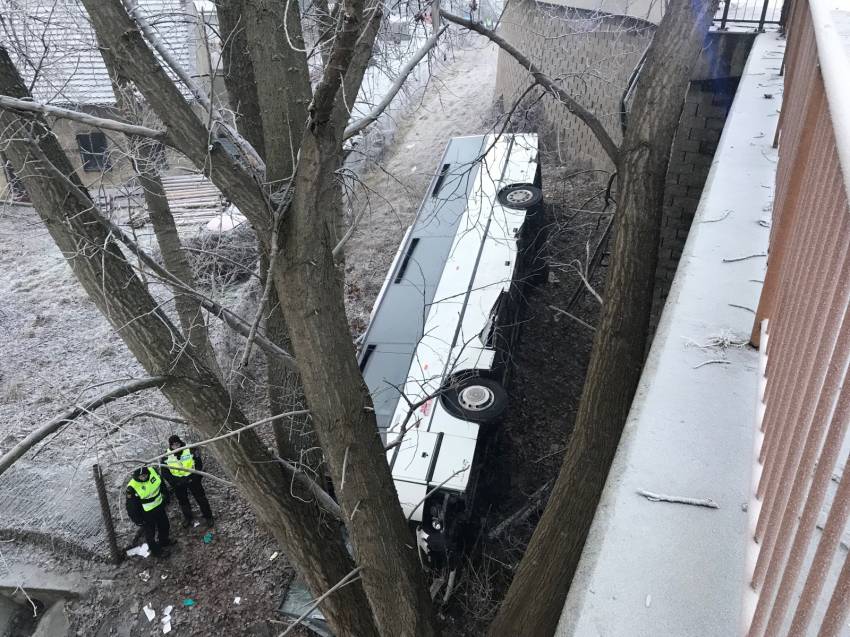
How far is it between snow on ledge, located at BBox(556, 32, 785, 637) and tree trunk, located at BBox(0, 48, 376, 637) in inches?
94.4

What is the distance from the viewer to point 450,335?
7562 mm

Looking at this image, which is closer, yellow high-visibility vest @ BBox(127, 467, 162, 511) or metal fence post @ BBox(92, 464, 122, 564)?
yellow high-visibility vest @ BBox(127, 467, 162, 511)

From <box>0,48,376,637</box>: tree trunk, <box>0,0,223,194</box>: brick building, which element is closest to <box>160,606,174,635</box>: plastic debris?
<box>0,48,376,637</box>: tree trunk

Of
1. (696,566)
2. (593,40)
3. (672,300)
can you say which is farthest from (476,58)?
(696,566)

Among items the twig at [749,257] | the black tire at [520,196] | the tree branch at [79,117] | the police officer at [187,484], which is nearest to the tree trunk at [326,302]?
the tree branch at [79,117]

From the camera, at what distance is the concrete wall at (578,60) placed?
1071cm

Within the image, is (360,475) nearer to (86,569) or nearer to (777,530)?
(777,530)

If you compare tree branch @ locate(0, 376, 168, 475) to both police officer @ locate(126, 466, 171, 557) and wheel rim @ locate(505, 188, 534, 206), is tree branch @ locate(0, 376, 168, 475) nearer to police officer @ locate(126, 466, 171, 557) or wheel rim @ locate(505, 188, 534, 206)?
police officer @ locate(126, 466, 171, 557)

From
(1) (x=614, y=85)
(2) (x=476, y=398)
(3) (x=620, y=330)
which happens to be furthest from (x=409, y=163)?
(3) (x=620, y=330)

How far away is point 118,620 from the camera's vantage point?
6.94m

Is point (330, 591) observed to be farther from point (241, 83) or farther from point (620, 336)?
point (241, 83)

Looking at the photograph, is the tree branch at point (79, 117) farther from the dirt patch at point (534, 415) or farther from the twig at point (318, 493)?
the dirt patch at point (534, 415)

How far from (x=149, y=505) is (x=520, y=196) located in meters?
6.30

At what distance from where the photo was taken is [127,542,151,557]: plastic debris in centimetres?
755
